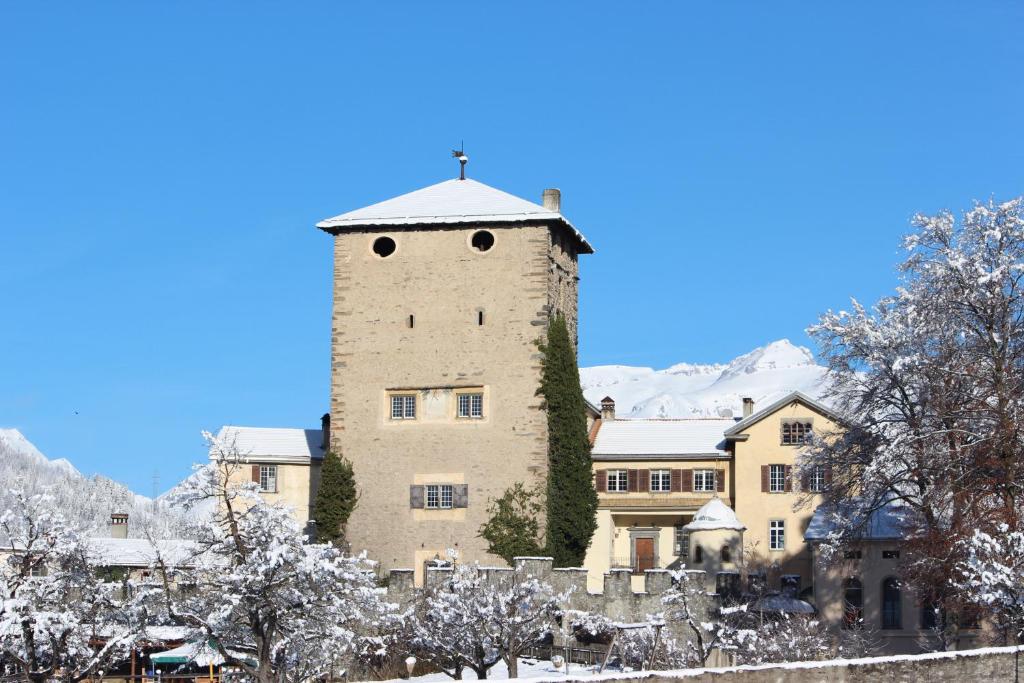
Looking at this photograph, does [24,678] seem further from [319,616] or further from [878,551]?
[878,551]

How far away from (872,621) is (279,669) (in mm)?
24217

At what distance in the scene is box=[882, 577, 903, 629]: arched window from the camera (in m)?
47.6

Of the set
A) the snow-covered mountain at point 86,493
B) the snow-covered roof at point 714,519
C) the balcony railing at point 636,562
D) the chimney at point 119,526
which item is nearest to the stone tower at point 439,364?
the snow-covered roof at point 714,519

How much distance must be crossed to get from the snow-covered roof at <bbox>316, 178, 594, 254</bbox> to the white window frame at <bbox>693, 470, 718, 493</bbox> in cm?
923

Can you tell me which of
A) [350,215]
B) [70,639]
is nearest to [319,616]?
[70,639]

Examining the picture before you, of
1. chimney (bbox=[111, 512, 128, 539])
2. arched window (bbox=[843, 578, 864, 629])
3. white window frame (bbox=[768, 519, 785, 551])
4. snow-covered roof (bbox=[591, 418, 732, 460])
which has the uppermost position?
snow-covered roof (bbox=[591, 418, 732, 460])

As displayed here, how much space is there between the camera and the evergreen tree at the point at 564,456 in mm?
48906

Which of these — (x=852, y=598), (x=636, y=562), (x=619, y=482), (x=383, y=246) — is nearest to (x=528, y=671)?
(x=852, y=598)

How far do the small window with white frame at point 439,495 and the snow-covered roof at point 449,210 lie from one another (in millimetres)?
8153

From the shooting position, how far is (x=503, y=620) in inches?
1485

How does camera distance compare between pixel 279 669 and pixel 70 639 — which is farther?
pixel 70 639

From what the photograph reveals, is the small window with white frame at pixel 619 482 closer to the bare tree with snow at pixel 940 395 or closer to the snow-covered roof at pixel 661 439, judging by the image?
the snow-covered roof at pixel 661 439

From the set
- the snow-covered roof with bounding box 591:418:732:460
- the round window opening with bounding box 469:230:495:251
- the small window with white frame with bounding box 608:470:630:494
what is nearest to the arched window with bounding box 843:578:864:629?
the snow-covered roof with bounding box 591:418:732:460

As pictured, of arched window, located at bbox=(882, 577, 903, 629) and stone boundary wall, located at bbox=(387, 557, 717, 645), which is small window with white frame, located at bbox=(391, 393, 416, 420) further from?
arched window, located at bbox=(882, 577, 903, 629)
